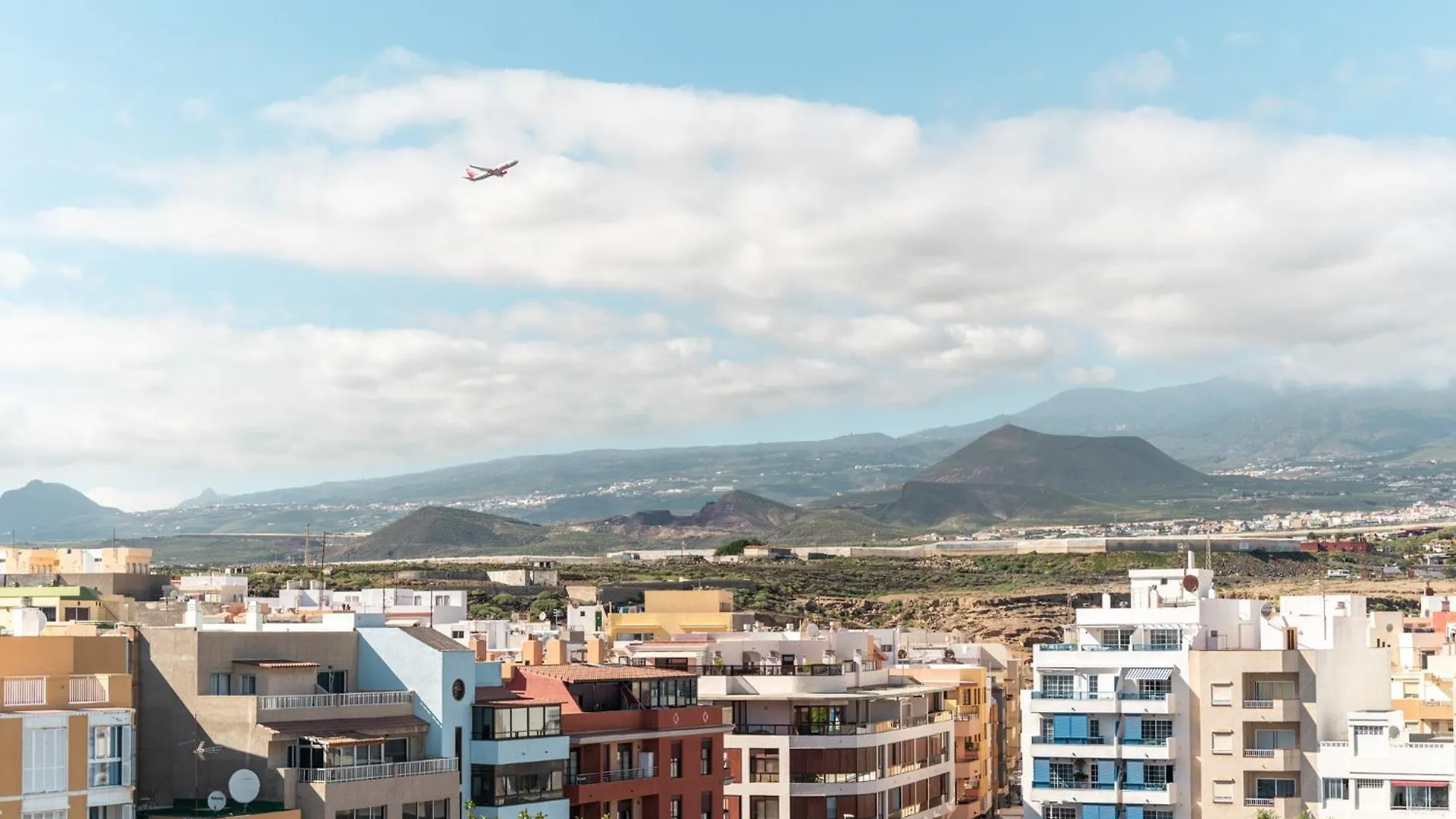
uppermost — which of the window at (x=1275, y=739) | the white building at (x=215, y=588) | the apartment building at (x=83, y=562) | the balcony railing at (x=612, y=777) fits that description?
the apartment building at (x=83, y=562)

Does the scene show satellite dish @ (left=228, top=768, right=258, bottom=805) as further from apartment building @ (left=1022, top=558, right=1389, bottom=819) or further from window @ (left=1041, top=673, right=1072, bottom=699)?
window @ (left=1041, top=673, right=1072, bottom=699)

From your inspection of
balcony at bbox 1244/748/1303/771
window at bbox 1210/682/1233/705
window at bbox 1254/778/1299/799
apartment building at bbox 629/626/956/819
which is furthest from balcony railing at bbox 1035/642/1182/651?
apartment building at bbox 629/626/956/819

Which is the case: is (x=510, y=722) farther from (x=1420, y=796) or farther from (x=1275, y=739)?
(x=1420, y=796)

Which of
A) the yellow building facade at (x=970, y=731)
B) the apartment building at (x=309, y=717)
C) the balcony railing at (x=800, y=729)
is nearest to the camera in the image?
the apartment building at (x=309, y=717)

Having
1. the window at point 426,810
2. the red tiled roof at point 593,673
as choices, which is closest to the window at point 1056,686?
the red tiled roof at point 593,673

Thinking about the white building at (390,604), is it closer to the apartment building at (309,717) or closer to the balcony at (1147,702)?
the balcony at (1147,702)

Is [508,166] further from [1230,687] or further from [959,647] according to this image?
[1230,687]
